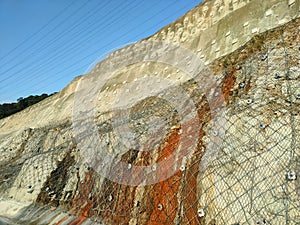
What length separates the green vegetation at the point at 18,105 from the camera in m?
37.5

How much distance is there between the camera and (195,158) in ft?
14.6

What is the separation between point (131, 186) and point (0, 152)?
29.7 ft

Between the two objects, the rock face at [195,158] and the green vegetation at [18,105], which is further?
the green vegetation at [18,105]

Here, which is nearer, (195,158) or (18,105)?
(195,158)

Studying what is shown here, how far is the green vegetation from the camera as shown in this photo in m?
37.5

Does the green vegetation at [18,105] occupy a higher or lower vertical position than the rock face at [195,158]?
higher

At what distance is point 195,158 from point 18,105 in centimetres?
3940

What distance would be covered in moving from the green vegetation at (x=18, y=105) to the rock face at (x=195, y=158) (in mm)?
31492

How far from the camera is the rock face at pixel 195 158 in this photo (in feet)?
11.8

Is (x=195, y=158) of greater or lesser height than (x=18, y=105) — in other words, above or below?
below

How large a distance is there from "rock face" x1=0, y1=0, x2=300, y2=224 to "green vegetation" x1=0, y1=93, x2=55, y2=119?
31492 millimetres

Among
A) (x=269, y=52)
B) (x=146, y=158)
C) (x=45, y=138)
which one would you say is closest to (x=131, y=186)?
(x=146, y=158)

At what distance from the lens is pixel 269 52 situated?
542 cm

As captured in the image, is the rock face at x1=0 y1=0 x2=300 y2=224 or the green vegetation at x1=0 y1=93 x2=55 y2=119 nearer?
the rock face at x1=0 y1=0 x2=300 y2=224
